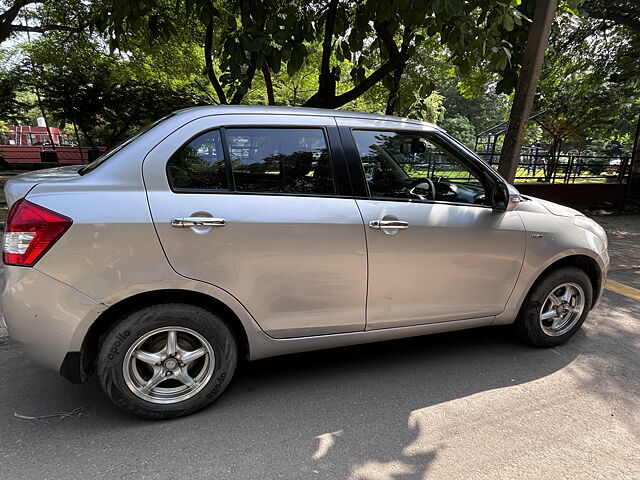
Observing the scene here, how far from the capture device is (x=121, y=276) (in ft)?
7.23

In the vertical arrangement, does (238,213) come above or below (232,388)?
above

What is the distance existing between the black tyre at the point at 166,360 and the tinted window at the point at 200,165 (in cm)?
69

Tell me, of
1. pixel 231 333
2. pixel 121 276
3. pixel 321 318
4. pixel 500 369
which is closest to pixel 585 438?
pixel 500 369

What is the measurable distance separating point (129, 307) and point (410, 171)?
2.32 metres

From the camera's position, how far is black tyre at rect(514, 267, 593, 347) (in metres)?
3.28

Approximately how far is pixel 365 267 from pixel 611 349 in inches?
95.9

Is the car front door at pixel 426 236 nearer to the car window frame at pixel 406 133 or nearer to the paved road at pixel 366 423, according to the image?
the car window frame at pixel 406 133

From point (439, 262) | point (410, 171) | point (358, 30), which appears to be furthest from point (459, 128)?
point (439, 262)

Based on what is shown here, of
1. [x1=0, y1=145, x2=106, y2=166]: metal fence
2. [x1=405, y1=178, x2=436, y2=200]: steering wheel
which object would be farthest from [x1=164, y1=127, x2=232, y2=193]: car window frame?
[x1=0, y1=145, x2=106, y2=166]: metal fence

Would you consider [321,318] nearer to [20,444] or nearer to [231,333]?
[231,333]

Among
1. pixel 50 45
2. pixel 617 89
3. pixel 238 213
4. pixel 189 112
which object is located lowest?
pixel 238 213

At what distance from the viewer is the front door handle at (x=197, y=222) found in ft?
7.38

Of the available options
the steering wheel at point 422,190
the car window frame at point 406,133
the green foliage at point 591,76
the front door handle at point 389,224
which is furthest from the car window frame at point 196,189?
the green foliage at point 591,76

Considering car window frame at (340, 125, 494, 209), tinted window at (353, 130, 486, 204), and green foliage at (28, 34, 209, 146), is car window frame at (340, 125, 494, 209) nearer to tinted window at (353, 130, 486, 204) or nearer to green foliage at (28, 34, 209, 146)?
tinted window at (353, 130, 486, 204)
